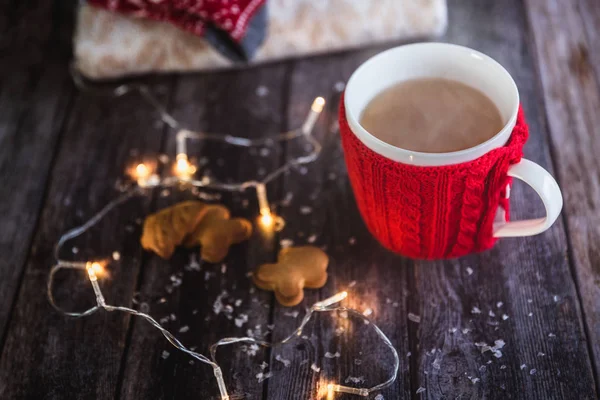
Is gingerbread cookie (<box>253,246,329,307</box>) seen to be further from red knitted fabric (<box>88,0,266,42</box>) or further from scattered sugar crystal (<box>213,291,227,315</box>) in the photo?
red knitted fabric (<box>88,0,266,42</box>)

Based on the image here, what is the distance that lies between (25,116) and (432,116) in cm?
57

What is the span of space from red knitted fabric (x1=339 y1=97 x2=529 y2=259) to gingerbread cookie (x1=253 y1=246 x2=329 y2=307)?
75 millimetres

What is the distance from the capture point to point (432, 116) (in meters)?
0.65

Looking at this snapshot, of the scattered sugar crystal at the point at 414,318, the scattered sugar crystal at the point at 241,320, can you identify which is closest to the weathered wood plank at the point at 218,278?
the scattered sugar crystal at the point at 241,320

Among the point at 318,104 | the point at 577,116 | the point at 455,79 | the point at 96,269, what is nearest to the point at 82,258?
the point at 96,269

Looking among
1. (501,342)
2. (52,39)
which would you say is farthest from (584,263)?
(52,39)

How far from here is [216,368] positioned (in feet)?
2.08

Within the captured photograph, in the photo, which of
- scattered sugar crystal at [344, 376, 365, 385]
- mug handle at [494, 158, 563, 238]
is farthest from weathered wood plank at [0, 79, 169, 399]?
mug handle at [494, 158, 563, 238]

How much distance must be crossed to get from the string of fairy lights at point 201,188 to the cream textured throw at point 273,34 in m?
0.04

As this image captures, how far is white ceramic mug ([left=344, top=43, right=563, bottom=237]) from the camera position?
0.59m

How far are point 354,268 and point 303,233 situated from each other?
8 centimetres

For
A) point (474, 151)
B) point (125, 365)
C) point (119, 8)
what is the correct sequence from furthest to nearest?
point (119, 8) → point (125, 365) → point (474, 151)

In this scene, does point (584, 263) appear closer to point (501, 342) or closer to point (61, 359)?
point (501, 342)

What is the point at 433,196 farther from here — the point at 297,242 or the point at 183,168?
the point at 183,168
